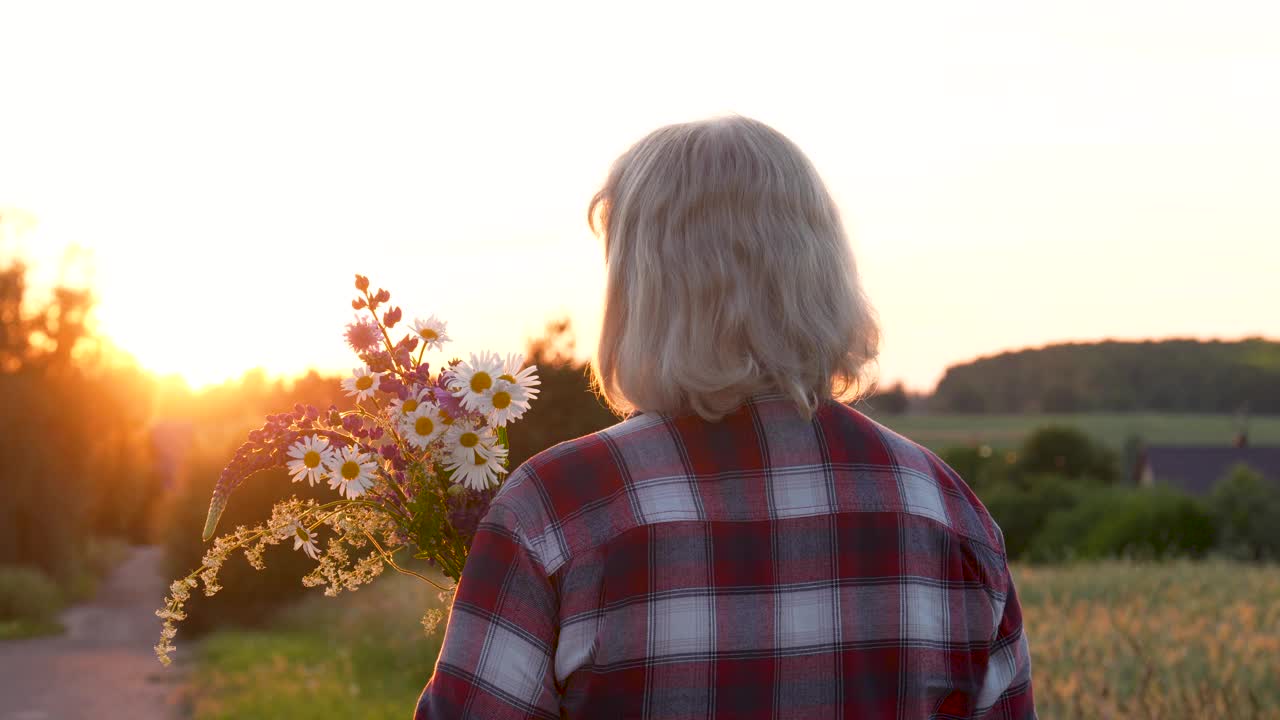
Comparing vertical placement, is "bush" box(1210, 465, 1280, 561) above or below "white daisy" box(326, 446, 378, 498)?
below

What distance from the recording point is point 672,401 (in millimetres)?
1707

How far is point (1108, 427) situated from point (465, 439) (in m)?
84.8

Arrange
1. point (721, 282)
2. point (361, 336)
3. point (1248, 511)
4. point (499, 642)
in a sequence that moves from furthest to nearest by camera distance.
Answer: point (1248, 511) → point (361, 336) → point (721, 282) → point (499, 642)

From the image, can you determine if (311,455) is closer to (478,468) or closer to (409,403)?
(409,403)

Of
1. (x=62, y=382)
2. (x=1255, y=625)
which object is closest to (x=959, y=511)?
(x=1255, y=625)

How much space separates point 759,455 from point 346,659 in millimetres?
11833

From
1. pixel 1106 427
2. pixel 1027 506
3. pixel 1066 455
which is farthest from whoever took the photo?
pixel 1106 427

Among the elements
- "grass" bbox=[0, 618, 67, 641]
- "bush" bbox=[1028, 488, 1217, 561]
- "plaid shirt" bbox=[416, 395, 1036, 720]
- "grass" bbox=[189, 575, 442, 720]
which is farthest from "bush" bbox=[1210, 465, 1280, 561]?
"plaid shirt" bbox=[416, 395, 1036, 720]

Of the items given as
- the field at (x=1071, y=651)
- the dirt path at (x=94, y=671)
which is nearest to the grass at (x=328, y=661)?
the field at (x=1071, y=651)

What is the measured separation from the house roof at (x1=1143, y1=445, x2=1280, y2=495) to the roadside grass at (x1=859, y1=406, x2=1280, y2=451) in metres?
4.93

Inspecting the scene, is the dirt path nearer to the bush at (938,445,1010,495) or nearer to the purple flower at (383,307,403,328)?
the purple flower at (383,307,403,328)

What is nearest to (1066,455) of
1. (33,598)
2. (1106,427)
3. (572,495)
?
(1106,427)

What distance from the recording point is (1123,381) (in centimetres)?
8300

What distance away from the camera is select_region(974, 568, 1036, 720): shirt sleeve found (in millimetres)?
1925
